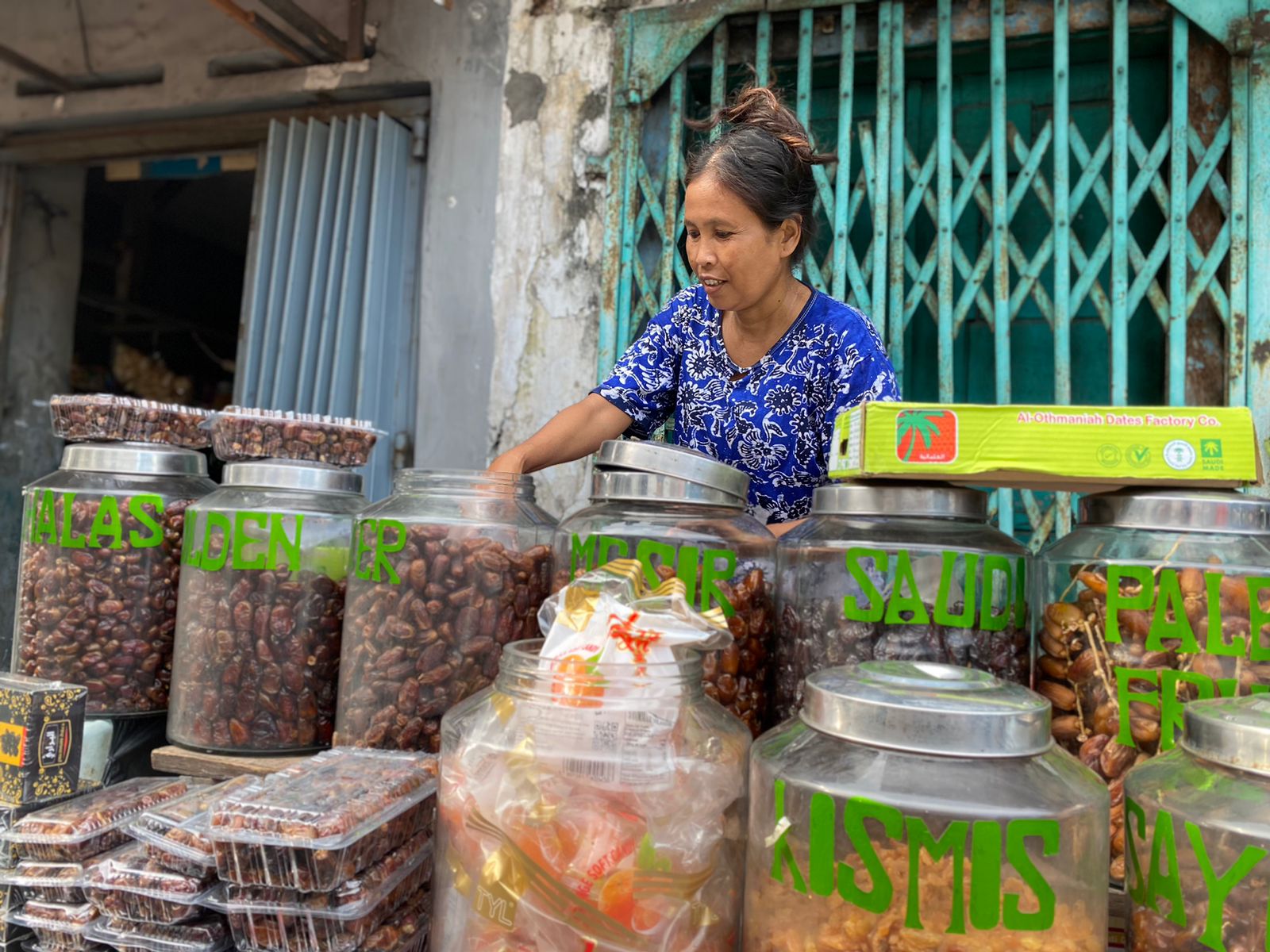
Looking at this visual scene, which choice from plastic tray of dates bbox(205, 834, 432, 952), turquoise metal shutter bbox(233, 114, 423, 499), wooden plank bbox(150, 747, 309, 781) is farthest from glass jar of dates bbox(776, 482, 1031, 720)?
turquoise metal shutter bbox(233, 114, 423, 499)

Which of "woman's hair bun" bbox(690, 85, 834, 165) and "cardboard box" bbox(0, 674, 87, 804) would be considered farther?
"woman's hair bun" bbox(690, 85, 834, 165)

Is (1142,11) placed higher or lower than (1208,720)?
higher

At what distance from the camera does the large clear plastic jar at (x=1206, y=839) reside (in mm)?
566

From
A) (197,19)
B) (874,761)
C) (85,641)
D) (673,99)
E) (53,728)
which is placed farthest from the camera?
(197,19)

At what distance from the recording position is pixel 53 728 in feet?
3.53

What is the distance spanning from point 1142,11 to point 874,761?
2.84 meters

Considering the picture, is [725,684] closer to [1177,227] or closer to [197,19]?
[1177,227]

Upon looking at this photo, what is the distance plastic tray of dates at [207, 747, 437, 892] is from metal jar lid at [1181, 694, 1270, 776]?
68 centimetres

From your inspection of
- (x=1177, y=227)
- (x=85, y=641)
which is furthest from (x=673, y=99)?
(x=85, y=641)

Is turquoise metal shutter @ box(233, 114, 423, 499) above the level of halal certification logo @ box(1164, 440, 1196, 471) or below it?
above

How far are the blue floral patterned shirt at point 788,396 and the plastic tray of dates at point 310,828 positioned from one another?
0.98 m

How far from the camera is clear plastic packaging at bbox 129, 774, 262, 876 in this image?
858mm

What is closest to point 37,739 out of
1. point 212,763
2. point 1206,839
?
point 212,763

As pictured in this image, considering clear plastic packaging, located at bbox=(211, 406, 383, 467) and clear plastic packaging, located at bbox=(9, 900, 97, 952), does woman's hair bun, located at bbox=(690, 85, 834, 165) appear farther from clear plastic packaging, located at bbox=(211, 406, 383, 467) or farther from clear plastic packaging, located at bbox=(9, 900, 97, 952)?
clear plastic packaging, located at bbox=(9, 900, 97, 952)
